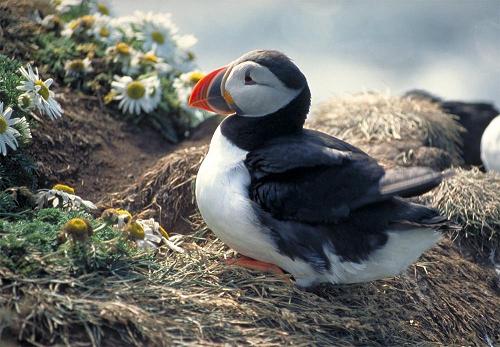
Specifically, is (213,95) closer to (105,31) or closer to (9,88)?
(9,88)

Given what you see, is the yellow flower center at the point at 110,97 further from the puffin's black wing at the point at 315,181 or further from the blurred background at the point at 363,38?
the blurred background at the point at 363,38

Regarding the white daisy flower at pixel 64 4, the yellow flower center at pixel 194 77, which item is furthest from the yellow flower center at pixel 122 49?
the white daisy flower at pixel 64 4

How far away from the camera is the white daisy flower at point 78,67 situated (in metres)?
7.11

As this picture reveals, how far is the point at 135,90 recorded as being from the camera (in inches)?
280

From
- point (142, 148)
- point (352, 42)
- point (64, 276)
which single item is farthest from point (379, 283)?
point (352, 42)

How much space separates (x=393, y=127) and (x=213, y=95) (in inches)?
95.0

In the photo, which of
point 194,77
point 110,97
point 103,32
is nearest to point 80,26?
point 103,32

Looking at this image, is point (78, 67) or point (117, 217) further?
point (78, 67)

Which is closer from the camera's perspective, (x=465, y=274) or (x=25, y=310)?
(x=25, y=310)

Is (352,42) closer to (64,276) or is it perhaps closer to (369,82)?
(369,82)

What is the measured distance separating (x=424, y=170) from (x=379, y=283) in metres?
1.01

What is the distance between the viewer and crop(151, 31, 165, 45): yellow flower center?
7859 mm

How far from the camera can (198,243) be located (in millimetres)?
5613

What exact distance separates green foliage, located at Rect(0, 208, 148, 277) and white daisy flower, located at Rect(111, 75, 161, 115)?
7.80 ft
